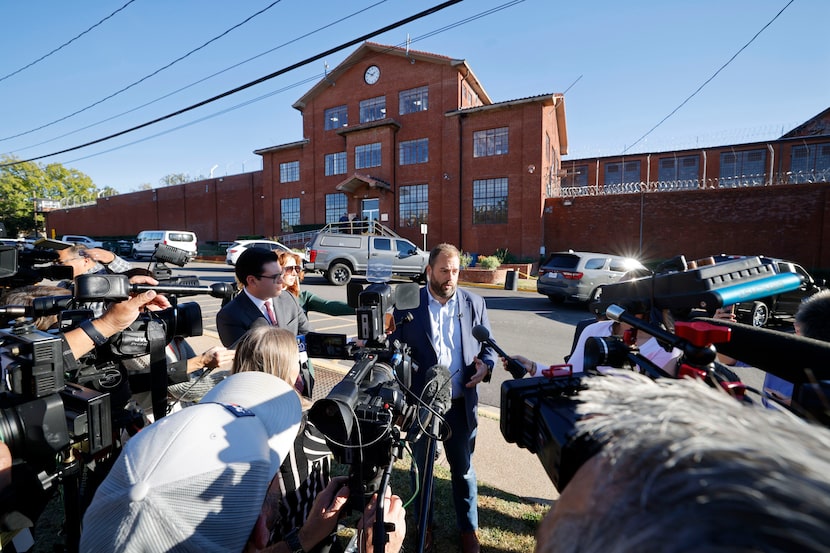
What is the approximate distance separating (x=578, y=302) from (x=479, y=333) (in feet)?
36.6

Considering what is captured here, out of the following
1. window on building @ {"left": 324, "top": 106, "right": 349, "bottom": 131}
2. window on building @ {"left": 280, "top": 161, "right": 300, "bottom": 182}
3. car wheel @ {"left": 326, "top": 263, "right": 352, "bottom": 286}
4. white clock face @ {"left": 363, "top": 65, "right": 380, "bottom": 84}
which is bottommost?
car wheel @ {"left": 326, "top": 263, "right": 352, "bottom": 286}

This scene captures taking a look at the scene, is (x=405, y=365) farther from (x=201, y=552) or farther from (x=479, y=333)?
(x=201, y=552)

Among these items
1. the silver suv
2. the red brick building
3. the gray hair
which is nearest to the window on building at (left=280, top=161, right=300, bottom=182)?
the red brick building

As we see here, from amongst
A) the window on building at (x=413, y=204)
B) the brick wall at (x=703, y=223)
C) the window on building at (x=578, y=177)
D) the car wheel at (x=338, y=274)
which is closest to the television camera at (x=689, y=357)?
the car wheel at (x=338, y=274)

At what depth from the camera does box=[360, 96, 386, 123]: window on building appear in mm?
26709

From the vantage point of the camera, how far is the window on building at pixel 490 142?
75.0 feet

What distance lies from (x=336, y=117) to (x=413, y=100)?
6.42 meters

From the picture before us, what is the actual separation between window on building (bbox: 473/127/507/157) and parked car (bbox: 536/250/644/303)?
12457 millimetres

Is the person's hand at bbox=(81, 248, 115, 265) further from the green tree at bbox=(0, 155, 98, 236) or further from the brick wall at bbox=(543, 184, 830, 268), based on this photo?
the green tree at bbox=(0, 155, 98, 236)

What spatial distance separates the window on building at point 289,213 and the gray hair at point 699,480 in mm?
31632

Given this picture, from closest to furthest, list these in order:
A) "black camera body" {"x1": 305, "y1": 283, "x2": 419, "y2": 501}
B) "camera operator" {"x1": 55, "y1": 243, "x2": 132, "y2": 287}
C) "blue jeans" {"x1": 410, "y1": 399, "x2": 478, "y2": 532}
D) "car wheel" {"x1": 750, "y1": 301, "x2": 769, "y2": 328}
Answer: "black camera body" {"x1": 305, "y1": 283, "x2": 419, "y2": 501} < "blue jeans" {"x1": 410, "y1": 399, "x2": 478, "y2": 532} < "camera operator" {"x1": 55, "y1": 243, "x2": 132, "y2": 287} < "car wheel" {"x1": 750, "y1": 301, "x2": 769, "y2": 328}

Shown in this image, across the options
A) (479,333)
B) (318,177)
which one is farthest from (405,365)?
(318,177)

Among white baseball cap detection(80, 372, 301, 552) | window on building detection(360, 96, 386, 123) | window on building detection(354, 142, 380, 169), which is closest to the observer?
white baseball cap detection(80, 372, 301, 552)

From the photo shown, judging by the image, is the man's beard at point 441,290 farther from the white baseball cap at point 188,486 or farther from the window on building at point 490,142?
the window on building at point 490,142
